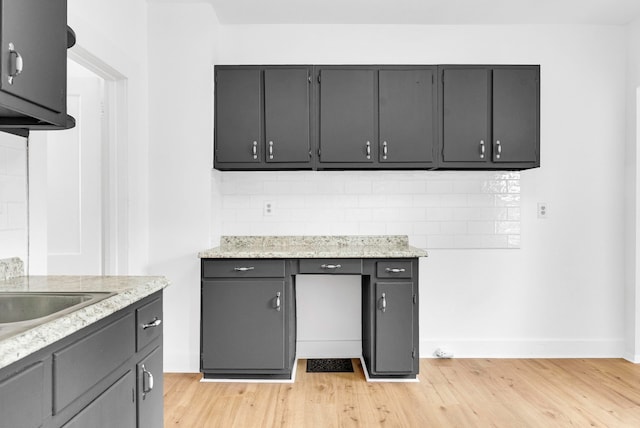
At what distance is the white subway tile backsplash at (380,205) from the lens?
12.0 ft

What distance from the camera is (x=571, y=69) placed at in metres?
3.66

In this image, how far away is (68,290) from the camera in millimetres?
1572

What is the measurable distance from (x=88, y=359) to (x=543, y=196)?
11.6 ft

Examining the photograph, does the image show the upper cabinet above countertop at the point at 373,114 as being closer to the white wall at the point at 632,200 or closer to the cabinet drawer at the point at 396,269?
the cabinet drawer at the point at 396,269

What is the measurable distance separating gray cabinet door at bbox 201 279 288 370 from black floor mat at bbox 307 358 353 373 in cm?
44

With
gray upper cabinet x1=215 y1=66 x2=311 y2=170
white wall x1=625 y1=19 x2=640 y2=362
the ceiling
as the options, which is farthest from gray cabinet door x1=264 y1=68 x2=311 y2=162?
white wall x1=625 y1=19 x2=640 y2=362

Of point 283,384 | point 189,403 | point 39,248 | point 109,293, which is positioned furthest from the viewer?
point 283,384

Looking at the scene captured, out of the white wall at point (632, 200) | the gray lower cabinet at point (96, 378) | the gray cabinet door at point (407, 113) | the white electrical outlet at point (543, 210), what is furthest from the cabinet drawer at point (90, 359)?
the white wall at point (632, 200)

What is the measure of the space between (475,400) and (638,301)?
70.4 inches

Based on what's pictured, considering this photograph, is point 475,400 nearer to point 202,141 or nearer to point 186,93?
point 202,141

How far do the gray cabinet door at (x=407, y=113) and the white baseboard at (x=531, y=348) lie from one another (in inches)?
62.6

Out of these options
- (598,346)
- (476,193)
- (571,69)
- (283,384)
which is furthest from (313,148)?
(598,346)

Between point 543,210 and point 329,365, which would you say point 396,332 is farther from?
point 543,210

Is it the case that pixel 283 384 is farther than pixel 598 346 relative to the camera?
No
